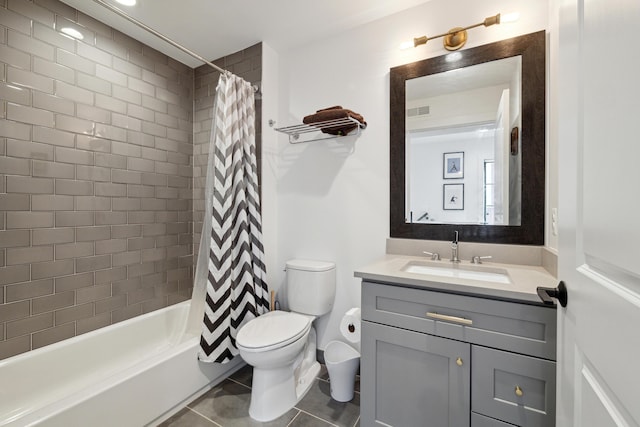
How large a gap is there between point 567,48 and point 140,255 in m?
2.64

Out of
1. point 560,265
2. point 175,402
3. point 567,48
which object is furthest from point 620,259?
point 175,402

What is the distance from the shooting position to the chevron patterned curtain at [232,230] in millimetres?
1826

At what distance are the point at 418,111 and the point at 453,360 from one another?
4.68 ft

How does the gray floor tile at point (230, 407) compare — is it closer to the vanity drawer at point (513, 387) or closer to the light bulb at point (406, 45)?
the vanity drawer at point (513, 387)

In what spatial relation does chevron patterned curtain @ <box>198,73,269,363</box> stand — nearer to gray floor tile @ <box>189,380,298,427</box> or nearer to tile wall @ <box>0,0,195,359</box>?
gray floor tile @ <box>189,380,298,427</box>

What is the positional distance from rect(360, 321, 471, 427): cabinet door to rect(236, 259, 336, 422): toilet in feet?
1.64

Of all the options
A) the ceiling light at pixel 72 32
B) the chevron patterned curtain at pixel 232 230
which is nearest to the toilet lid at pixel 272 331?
the chevron patterned curtain at pixel 232 230

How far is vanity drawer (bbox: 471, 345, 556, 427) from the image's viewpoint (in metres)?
0.98

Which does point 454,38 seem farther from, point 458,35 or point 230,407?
point 230,407

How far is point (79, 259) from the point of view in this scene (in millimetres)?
1825

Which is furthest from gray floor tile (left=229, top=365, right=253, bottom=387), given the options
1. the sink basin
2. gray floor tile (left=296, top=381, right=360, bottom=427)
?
the sink basin

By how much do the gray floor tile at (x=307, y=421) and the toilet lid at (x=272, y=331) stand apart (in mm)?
446

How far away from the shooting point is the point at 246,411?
64.1 inches

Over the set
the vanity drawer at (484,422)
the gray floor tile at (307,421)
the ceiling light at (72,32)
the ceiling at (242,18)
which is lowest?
the gray floor tile at (307,421)
